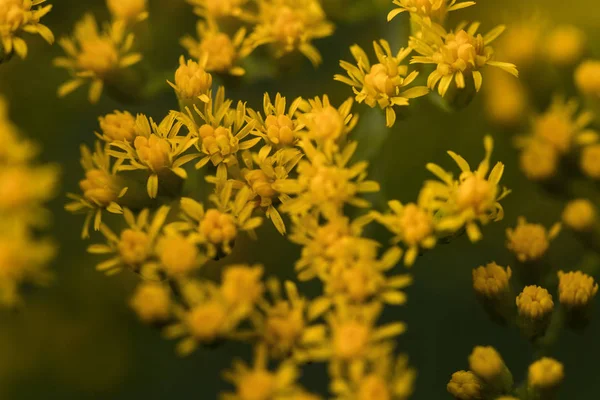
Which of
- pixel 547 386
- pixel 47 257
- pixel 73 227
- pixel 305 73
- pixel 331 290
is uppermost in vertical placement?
pixel 305 73

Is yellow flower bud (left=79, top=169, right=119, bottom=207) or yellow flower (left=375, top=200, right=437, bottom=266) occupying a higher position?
yellow flower bud (left=79, top=169, right=119, bottom=207)

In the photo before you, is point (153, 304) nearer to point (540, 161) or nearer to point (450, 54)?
point (450, 54)

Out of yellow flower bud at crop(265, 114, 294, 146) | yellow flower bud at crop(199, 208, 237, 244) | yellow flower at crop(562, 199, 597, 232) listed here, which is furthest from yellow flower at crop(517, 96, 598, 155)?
yellow flower bud at crop(199, 208, 237, 244)

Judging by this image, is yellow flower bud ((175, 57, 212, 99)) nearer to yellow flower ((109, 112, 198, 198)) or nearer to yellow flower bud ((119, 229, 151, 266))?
Answer: yellow flower ((109, 112, 198, 198))

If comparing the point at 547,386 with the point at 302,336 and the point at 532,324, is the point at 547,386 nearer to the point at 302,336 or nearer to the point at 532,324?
the point at 532,324

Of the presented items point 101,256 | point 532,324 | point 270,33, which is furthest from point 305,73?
point 532,324

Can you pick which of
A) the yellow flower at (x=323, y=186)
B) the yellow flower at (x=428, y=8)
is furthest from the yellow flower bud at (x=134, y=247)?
the yellow flower at (x=428, y=8)

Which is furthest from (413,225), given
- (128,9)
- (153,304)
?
(128,9)
